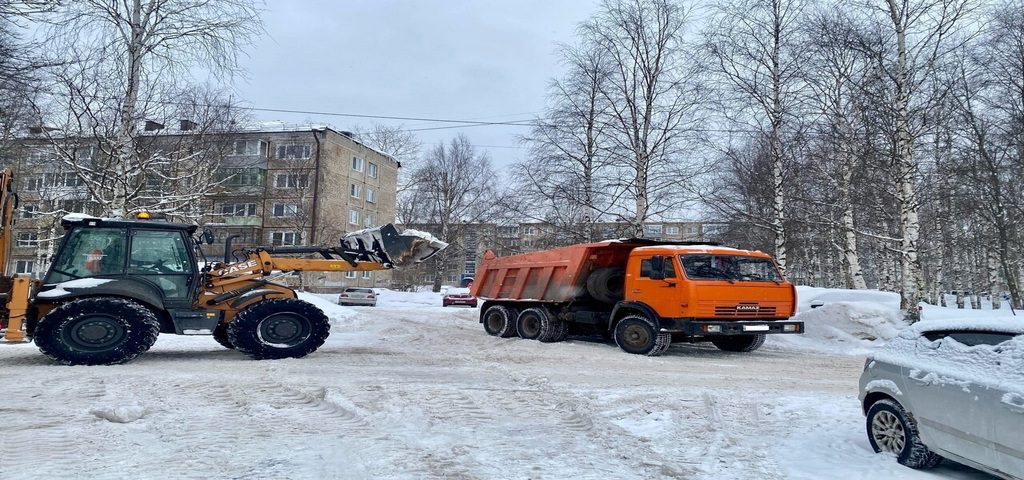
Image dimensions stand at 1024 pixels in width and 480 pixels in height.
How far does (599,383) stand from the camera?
8375mm

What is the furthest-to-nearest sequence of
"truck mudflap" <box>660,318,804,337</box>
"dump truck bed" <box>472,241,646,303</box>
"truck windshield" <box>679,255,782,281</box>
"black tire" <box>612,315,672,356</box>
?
"dump truck bed" <box>472,241,646,303</box>, "black tire" <box>612,315,672,356</box>, "truck windshield" <box>679,255,782,281</box>, "truck mudflap" <box>660,318,804,337</box>

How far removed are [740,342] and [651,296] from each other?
2566 millimetres

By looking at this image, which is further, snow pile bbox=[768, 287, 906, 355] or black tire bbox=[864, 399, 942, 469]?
snow pile bbox=[768, 287, 906, 355]

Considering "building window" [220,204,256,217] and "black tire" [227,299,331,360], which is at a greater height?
A: "building window" [220,204,256,217]

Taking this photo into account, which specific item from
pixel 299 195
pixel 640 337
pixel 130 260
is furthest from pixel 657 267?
pixel 299 195

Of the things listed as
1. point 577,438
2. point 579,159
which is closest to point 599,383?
point 577,438

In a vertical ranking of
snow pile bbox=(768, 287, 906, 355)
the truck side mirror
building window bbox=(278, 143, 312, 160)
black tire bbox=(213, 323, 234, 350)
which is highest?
building window bbox=(278, 143, 312, 160)

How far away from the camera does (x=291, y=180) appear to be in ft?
144

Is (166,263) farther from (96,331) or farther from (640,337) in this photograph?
(640,337)

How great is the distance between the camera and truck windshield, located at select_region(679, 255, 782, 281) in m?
11.5

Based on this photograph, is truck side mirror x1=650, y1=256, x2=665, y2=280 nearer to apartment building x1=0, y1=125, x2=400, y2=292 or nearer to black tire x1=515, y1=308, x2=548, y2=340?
black tire x1=515, y1=308, x2=548, y2=340

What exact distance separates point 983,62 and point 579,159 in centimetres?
1264

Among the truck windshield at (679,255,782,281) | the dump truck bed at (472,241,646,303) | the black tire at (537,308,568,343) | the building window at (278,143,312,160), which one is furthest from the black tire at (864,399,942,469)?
the building window at (278,143,312,160)

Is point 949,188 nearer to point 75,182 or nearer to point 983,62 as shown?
point 983,62
